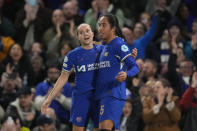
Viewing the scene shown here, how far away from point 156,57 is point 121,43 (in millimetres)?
4747

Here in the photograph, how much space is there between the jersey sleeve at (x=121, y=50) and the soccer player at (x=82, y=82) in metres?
0.42

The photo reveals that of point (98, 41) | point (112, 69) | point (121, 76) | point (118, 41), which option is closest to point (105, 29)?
point (118, 41)

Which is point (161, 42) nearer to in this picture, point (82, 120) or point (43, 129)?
point (43, 129)

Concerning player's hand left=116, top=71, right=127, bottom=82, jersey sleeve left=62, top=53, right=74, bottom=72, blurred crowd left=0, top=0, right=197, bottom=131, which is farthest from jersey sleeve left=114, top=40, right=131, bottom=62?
blurred crowd left=0, top=0, right=197, bottom=131

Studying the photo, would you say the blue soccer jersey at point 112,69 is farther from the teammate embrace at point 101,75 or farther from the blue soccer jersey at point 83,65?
the blue soccer jersey at point 83,65

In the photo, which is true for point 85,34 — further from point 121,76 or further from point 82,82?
point 121,76

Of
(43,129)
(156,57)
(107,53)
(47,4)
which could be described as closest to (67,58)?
(107,53)

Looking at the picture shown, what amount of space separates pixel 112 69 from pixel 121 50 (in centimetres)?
27

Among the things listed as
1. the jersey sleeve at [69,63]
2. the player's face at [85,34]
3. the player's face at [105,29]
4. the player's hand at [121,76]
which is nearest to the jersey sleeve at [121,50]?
the player's face at [105,29]

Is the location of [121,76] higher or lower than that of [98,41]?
lower

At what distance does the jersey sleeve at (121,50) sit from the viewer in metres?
7.05

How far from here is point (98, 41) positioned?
9414 millimetres

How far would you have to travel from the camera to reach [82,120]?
24.5 ft

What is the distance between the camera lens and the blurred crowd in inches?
394
